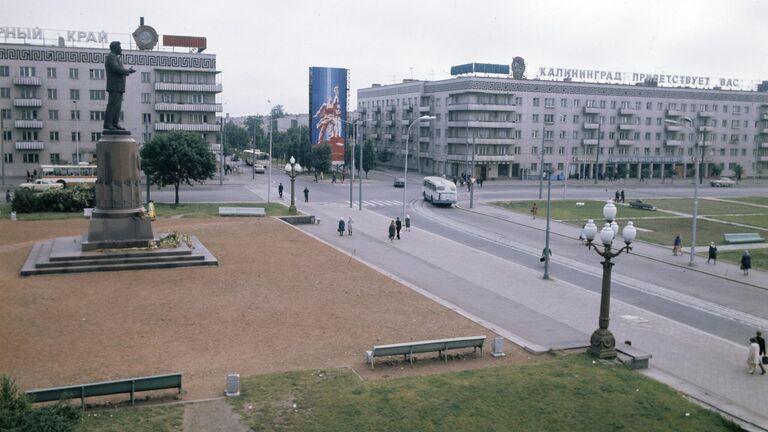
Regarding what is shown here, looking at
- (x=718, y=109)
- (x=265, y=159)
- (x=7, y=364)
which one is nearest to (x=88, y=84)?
(x=265, y=159)

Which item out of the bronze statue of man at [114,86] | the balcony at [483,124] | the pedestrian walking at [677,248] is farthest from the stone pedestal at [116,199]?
the balcony at [483,124]

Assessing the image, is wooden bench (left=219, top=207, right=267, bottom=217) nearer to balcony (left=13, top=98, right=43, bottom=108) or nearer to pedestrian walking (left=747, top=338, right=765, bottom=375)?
pedestrian walking (left=747, top=338, right=765, bottom=375)

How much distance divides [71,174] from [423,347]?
178ft

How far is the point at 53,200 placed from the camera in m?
47.1

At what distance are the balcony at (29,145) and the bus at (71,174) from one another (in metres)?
16.2

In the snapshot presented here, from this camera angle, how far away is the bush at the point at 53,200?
46.1m

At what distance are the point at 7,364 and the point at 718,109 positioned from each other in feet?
377

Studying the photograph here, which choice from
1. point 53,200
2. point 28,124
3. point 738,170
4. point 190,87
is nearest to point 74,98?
point 28,124

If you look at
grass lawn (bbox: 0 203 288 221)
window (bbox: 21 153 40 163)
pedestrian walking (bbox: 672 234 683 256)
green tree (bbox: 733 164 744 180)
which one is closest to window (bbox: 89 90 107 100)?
window (bbox: 21 153 40 163)

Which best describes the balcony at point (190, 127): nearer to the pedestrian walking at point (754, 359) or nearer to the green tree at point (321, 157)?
the green tree at point (321, 157)

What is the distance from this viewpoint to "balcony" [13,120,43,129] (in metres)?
75.1

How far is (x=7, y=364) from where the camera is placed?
16391mm

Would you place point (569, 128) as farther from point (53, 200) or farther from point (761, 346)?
point (761, 346)

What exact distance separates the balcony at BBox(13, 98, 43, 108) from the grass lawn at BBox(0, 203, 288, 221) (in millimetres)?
28550
